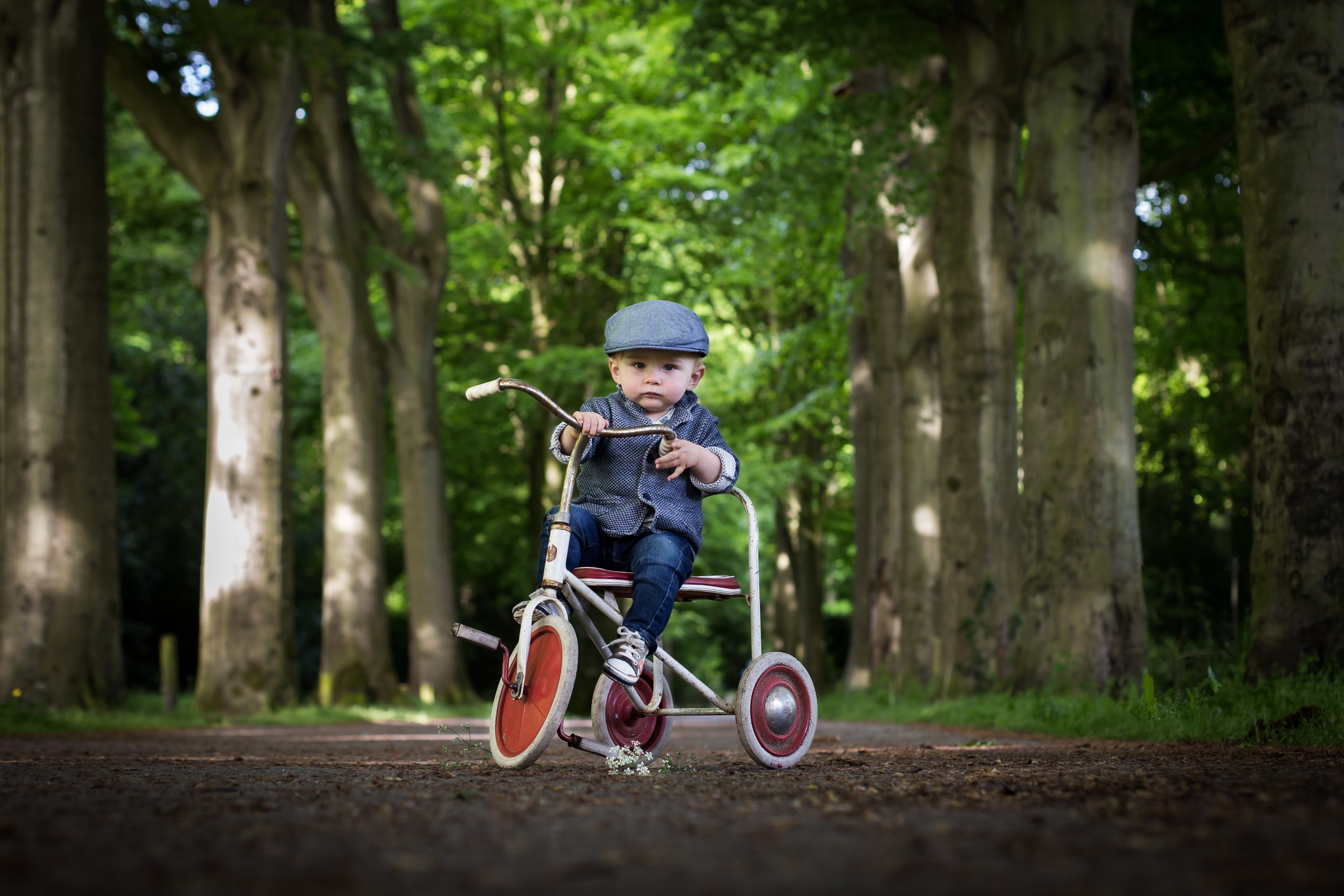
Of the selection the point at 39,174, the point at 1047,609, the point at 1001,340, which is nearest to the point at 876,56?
the point at 1001,340

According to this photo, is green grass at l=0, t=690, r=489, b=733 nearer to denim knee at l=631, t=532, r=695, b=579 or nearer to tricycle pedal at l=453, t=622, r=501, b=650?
tricycle pedal at l=453, t=622, r=501, b=650

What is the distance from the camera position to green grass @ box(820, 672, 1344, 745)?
568cm

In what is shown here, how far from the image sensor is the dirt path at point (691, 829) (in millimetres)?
2080

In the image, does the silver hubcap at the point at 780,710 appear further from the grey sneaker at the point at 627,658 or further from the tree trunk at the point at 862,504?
the tree trunk at the point at 862,504

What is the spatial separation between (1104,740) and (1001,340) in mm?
6198

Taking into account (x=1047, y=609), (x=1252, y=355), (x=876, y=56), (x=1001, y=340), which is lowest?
(x=1047, y=609)

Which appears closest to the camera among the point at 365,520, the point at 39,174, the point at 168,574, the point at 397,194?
the point at 39,174

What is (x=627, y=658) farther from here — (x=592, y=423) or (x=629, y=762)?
(x=592, y=423)

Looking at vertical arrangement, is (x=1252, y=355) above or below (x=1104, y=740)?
above

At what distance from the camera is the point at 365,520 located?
16.9 m

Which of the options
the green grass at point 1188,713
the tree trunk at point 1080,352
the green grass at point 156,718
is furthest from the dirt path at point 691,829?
the green grass at point 156,718

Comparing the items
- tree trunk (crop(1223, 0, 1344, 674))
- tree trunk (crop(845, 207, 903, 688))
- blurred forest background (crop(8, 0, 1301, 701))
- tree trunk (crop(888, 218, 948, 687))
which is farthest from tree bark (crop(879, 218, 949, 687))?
tree trunk (crop(1223, 0, 1344, 674))

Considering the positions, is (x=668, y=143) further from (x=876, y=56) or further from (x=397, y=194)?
(x=876, y=56)

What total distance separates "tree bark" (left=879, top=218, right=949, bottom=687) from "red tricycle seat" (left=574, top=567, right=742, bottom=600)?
399 inches
